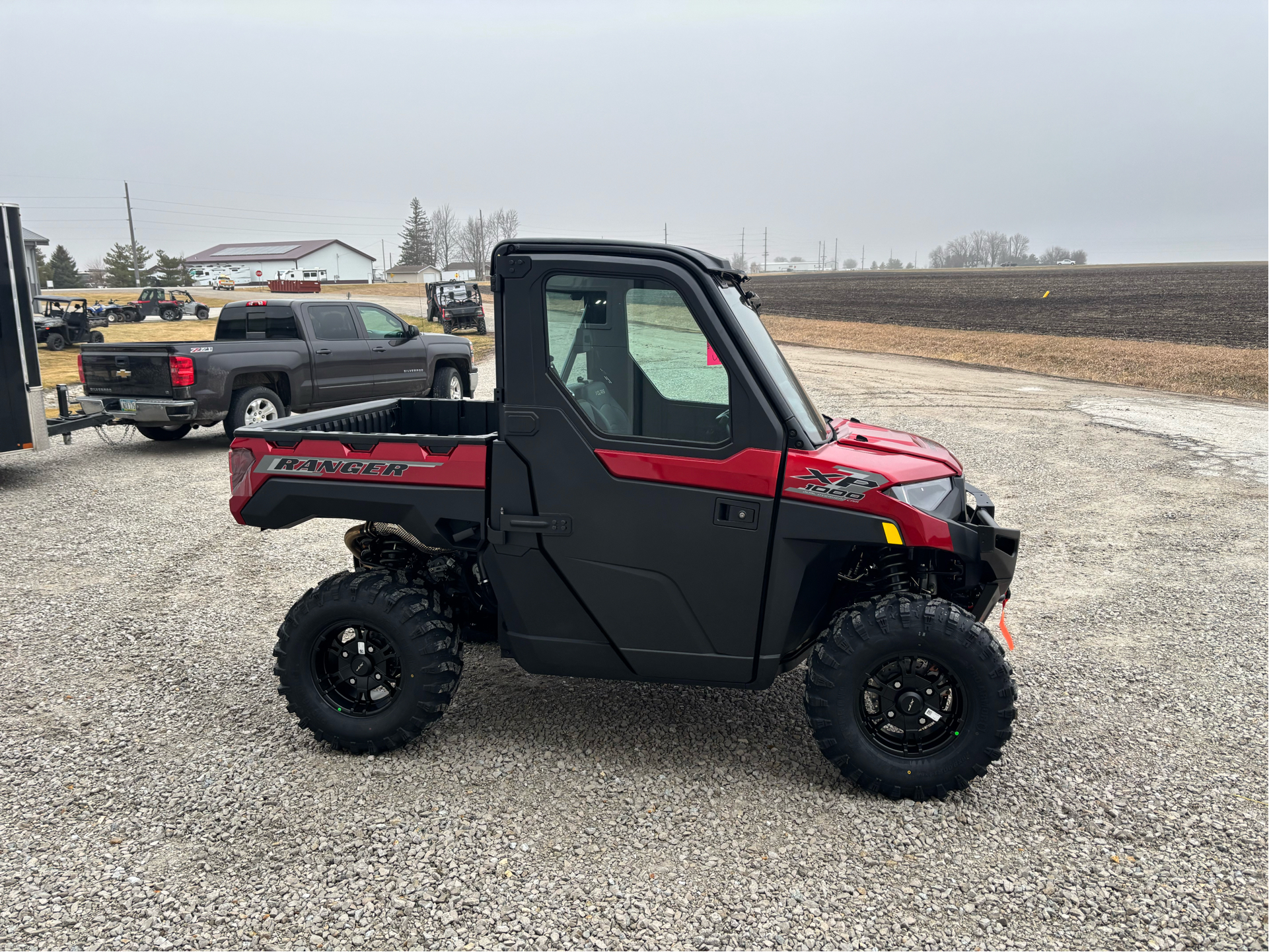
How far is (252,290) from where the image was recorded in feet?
247

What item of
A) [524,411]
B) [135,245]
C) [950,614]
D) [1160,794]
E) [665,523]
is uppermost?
[135,245]

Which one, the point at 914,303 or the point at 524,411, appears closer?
the point at 524,411

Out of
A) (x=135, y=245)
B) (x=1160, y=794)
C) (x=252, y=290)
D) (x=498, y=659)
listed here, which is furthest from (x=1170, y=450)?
(x=135, y=245)

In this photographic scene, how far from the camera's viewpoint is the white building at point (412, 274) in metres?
96.0

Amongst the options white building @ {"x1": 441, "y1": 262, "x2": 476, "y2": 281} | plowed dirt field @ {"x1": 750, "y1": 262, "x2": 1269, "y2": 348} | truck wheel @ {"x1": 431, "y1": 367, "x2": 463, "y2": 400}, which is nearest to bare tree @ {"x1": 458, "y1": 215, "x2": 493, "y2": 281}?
white building @ {"x1": 441, "y1": 262, "x2": 476, "y2": 281}

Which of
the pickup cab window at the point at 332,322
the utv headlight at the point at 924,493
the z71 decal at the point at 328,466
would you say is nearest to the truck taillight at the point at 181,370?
the pickup cab window at the point at 332,322

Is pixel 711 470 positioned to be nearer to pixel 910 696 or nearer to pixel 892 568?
pixel 892 568

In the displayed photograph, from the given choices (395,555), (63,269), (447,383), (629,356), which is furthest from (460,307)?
(63,269)

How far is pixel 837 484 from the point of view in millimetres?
3686

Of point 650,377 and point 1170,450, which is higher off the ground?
point 650,377

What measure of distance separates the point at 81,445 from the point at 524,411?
11129 millimetres

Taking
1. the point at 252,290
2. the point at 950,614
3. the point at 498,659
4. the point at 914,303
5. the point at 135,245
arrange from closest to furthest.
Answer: the point at 950,614 → the point at 498,659 → the point at 914,303 → the point at 252,290 → the point at 135,245

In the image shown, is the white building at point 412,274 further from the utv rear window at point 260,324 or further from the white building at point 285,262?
the utv rear window at point 260,324

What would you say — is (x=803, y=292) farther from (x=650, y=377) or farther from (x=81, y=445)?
(x=650, y=377)
